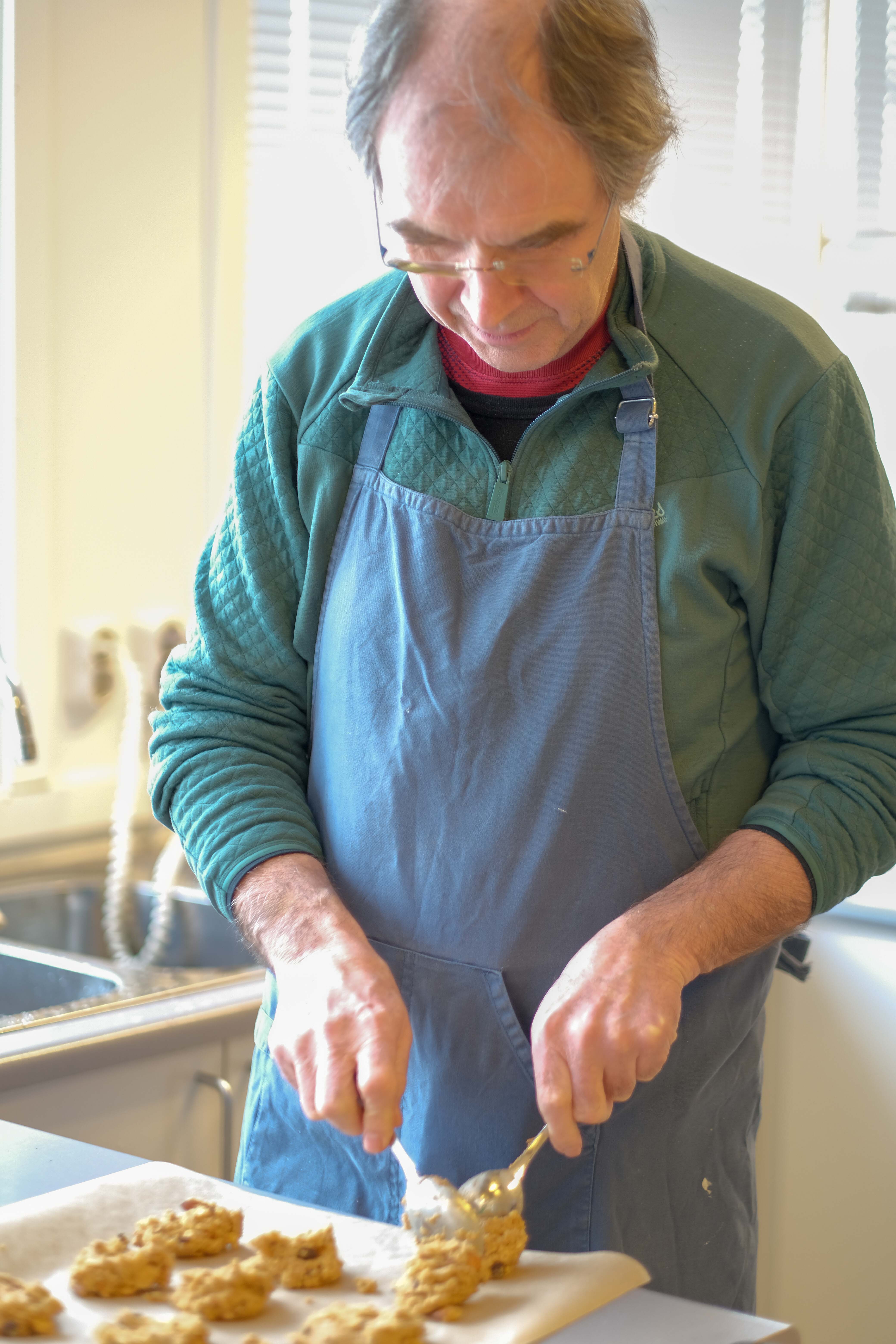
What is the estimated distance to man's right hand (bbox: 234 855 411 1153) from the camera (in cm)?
93

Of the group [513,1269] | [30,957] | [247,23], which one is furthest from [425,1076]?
[247,23]

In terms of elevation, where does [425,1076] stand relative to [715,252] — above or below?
below

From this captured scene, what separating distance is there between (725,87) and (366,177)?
3.59 ft

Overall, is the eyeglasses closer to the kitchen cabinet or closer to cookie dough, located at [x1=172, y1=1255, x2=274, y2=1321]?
cookie dough, located at [x1=172, y1=1255, x2=274, y2=1321]

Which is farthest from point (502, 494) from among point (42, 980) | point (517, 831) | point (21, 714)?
point (42, 980)

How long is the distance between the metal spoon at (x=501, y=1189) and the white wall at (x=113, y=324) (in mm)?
1185

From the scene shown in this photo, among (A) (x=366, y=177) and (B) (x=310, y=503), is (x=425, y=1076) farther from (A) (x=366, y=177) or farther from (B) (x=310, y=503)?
(A) (x=366, y=177)

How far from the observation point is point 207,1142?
1638mm

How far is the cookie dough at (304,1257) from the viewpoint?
894mm

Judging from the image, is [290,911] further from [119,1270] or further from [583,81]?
[583,81]

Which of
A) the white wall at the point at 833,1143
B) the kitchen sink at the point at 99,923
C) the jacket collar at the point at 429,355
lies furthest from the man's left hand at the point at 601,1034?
the kitchen sink at the point at 99,923

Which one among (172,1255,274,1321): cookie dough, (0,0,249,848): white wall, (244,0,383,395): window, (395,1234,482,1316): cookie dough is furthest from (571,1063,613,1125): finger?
(244,0,383,395): window

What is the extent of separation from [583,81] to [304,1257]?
2.55 ft

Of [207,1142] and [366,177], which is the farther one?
[207,1142]
